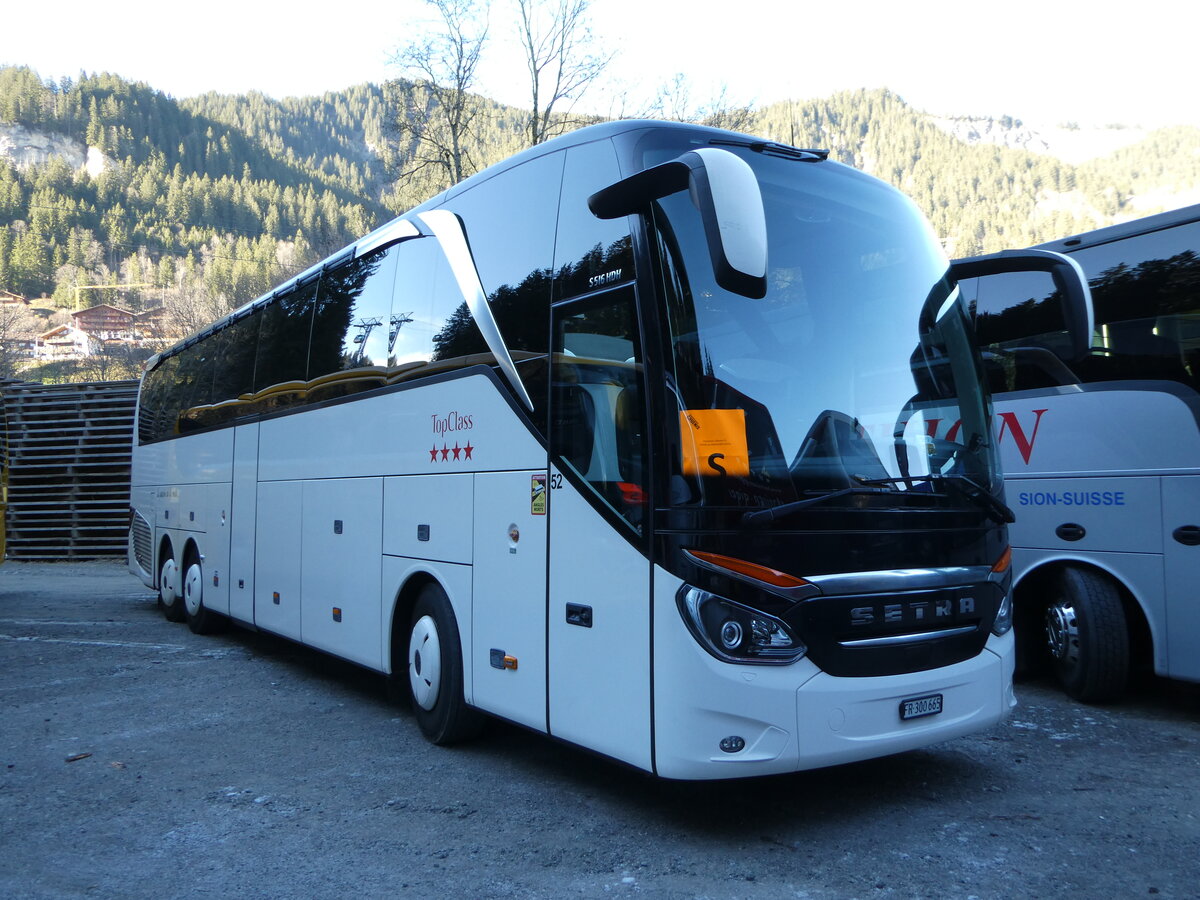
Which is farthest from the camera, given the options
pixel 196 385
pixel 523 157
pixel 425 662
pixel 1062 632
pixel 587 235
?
pixel 196 385

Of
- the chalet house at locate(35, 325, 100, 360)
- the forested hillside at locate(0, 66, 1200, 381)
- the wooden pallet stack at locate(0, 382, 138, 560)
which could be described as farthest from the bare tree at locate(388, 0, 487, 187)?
the chalet house at locate(35, 325, 100, 360)

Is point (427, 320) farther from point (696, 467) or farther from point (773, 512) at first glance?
point (773, 512)

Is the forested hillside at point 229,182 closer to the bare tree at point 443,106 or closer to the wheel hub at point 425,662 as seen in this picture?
the bare tree at point 443,106

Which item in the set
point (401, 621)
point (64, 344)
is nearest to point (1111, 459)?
point (401, 621)

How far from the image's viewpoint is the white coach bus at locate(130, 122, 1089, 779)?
4.04m

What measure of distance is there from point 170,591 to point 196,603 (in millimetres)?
1336

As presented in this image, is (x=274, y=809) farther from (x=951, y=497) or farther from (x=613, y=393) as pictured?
(x=951, y=497)

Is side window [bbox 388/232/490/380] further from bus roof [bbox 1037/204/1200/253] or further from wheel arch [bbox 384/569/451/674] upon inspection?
bus roof [bbox 1037/204/1200/253]

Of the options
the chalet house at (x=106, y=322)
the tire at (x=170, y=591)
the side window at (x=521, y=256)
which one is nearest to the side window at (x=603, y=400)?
the side window at (x=521, y=256)

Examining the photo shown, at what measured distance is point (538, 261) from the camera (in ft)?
17.0

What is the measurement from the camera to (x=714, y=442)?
4.09 m

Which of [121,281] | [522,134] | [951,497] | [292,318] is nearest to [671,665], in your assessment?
[951,497]

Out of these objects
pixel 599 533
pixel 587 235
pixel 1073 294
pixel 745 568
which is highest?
pixel 587 235

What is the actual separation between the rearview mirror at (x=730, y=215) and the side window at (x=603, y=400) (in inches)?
27.7
